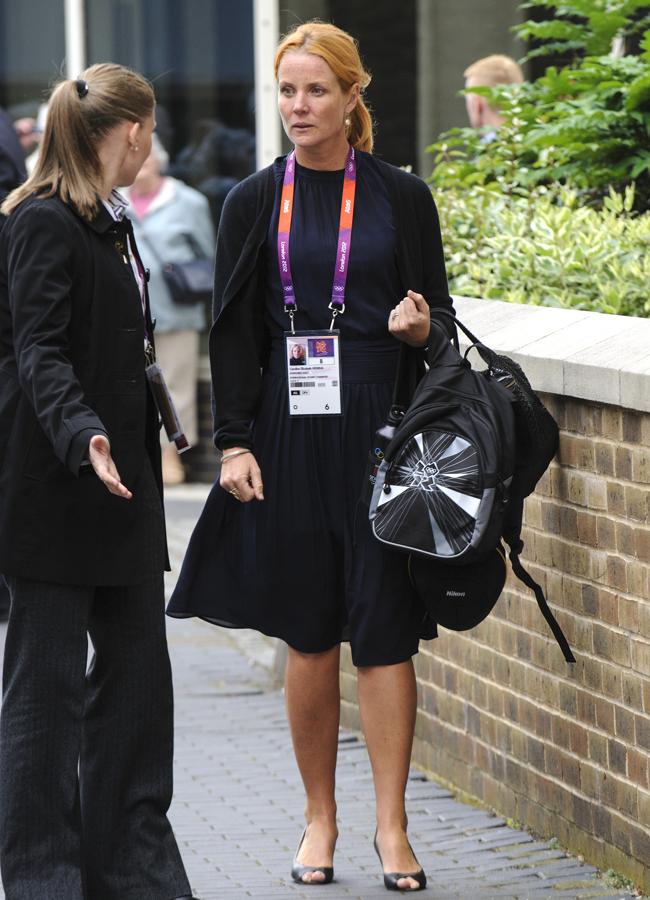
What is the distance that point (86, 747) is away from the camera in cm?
422

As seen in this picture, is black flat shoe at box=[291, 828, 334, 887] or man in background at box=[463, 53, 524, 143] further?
man in background at box=[463, 53, 524, 143]

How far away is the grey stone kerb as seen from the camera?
4363 mm

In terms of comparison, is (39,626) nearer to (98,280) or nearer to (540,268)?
(98,280)

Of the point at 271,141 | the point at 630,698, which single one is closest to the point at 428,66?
the point at 271,141

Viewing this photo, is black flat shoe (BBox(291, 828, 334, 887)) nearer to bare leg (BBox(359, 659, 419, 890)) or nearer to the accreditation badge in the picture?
bare leg (BBox(359, 659, 419, 890))

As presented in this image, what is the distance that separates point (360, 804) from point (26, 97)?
9.22 metres

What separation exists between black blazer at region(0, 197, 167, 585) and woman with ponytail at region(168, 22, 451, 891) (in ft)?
1.76

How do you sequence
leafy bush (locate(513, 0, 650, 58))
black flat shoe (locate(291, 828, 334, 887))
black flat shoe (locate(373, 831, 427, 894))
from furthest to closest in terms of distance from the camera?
1. leafy bush (locate(513, 0, 650, 58))
2. black flat shoe (locate(291, 828, 334, 887))
3. black flat shoe (locate(373, 831, 427, 894))

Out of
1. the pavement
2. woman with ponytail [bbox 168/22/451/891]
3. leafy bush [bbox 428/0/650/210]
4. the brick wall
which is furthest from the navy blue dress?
leafy bush [bbox 428/0/650/210]

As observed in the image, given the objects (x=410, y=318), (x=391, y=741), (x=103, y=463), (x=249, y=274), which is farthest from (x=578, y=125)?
(x=103, y=463)

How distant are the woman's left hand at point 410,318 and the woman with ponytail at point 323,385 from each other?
0.17ft

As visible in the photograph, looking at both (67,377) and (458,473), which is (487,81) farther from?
(67,377)

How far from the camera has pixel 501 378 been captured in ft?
14.7

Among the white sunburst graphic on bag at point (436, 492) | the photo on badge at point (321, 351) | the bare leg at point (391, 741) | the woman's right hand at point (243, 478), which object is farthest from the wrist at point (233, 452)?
the bare leg at point (391, 741)
